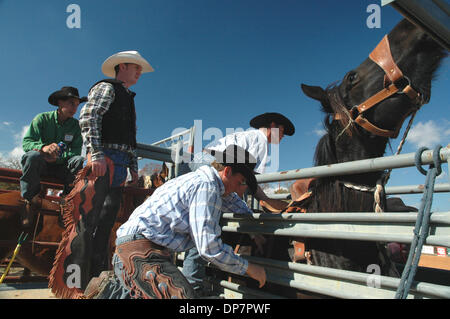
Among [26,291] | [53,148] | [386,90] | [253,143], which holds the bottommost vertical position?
[26,291]

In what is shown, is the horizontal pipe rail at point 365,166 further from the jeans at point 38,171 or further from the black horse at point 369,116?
the jeans at point 38,171

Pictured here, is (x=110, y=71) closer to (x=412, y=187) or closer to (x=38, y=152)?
(x=38, y=152)

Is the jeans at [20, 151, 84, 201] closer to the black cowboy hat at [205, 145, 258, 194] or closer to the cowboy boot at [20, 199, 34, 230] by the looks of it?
the cowboy boot at [20, 199, 34, 230]

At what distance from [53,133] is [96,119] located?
3.34ft

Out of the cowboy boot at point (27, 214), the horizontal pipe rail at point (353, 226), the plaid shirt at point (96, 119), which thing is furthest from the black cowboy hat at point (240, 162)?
the cowboy boot at point (27, 214)

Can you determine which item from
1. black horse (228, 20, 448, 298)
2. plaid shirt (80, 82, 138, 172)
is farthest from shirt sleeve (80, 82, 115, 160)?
black horse (228, 20, 448, 298)

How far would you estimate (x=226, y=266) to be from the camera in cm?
148

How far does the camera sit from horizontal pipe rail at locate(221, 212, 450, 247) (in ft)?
3.26

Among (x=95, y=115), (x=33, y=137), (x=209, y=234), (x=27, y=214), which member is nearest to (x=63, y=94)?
(x=33, y=137)

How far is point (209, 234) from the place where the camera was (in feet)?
4.85

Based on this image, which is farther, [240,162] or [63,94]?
[63,94]

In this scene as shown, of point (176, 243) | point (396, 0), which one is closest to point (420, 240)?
point (396, 0)

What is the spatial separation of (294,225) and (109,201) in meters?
1.54

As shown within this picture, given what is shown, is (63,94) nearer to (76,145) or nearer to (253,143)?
(76,145)
